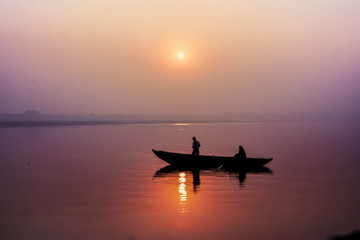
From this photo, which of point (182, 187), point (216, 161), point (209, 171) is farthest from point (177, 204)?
point (216, 161)

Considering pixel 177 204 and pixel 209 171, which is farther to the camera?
pixel 209 171

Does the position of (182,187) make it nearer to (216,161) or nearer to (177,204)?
(177,204)

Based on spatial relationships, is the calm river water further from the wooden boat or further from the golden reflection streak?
the wooden boat

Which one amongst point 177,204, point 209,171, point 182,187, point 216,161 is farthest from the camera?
point 216,161

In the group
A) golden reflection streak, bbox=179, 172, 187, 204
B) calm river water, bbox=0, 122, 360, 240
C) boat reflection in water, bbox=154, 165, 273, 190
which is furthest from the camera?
boat reflection in water, bbox=154, 165, 273, 190

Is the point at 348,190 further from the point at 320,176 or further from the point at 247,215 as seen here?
the point at 247,215

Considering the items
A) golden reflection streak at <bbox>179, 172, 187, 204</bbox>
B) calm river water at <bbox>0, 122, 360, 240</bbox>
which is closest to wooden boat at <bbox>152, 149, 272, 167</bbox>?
calm river water at <bbox>0, 122, 360, 240</bbox>

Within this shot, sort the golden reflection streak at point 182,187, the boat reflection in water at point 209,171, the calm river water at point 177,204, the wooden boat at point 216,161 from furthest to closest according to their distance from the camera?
the wooden boat at point 216,161 < the boat reflection in water at point 209,171 < the golden reflection streak at point 182,187 < the calm river water at point 177,204

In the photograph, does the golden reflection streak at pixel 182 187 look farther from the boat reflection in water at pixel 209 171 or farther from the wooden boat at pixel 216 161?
the wooden boat at pixel 216 161

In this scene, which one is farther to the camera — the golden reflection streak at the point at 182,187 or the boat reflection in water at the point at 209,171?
the boat reflection in water at the point at 209,171

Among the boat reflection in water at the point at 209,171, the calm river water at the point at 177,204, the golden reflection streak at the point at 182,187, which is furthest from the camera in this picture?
the boat reflection in water at the point at 209,171

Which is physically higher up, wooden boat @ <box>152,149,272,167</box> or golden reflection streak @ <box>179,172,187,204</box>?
wooden boat @ <box>152,149,272,167</box>

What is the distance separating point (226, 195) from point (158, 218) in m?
6.33

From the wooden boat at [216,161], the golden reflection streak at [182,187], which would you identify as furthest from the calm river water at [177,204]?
the wooden boat at [216,161]
